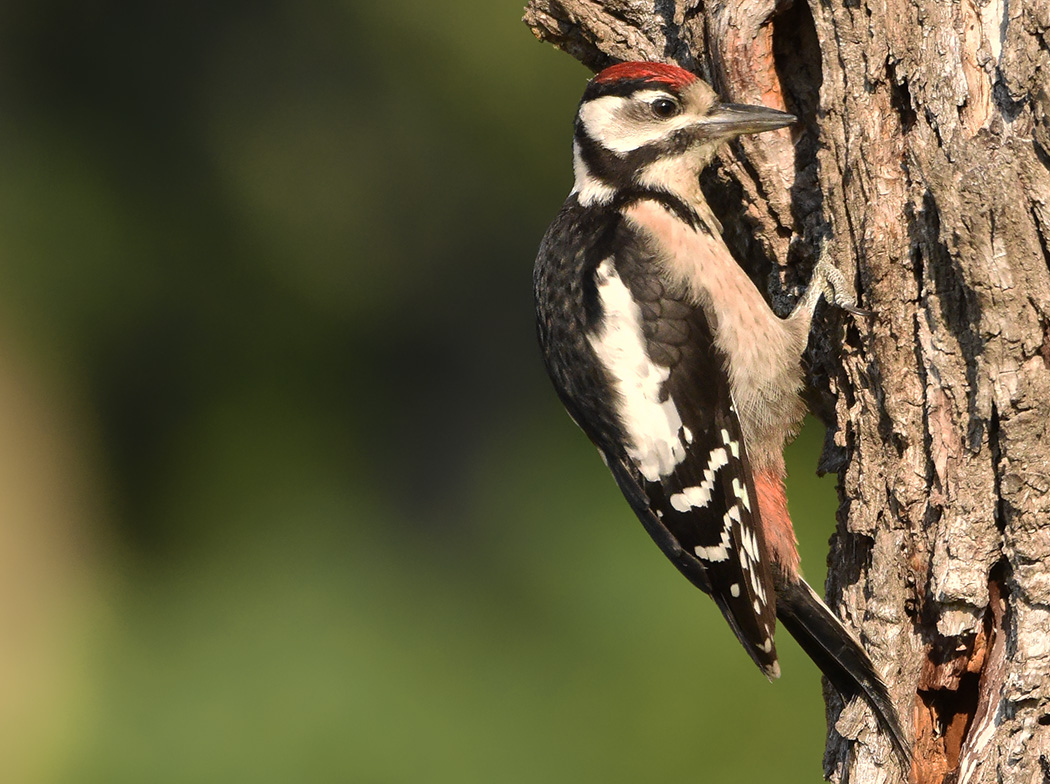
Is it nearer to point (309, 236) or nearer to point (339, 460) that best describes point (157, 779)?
point (339, 460)

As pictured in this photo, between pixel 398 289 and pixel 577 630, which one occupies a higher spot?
pixel 398 289

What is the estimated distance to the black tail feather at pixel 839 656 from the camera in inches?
103

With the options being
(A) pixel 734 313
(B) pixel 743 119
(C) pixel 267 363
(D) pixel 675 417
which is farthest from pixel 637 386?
(C) pixel 267 363

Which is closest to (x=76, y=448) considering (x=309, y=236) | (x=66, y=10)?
(x=309, y=236)

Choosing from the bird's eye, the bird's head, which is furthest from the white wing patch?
the bird's eye

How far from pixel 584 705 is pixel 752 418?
284 centimetres

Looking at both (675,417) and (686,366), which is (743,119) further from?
(675,417)

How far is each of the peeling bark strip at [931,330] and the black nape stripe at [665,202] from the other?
0.20m

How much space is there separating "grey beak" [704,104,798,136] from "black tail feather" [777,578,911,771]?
43.0 inches

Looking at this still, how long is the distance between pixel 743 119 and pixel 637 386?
69 cm

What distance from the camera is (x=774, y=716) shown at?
5.32 m

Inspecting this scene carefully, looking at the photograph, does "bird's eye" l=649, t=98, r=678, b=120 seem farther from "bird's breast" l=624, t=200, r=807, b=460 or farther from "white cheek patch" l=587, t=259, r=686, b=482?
"white cheek patch" l=587, t=259, r=686, b=482

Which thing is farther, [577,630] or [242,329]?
[242,329]

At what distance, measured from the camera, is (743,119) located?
2914 millimetres
